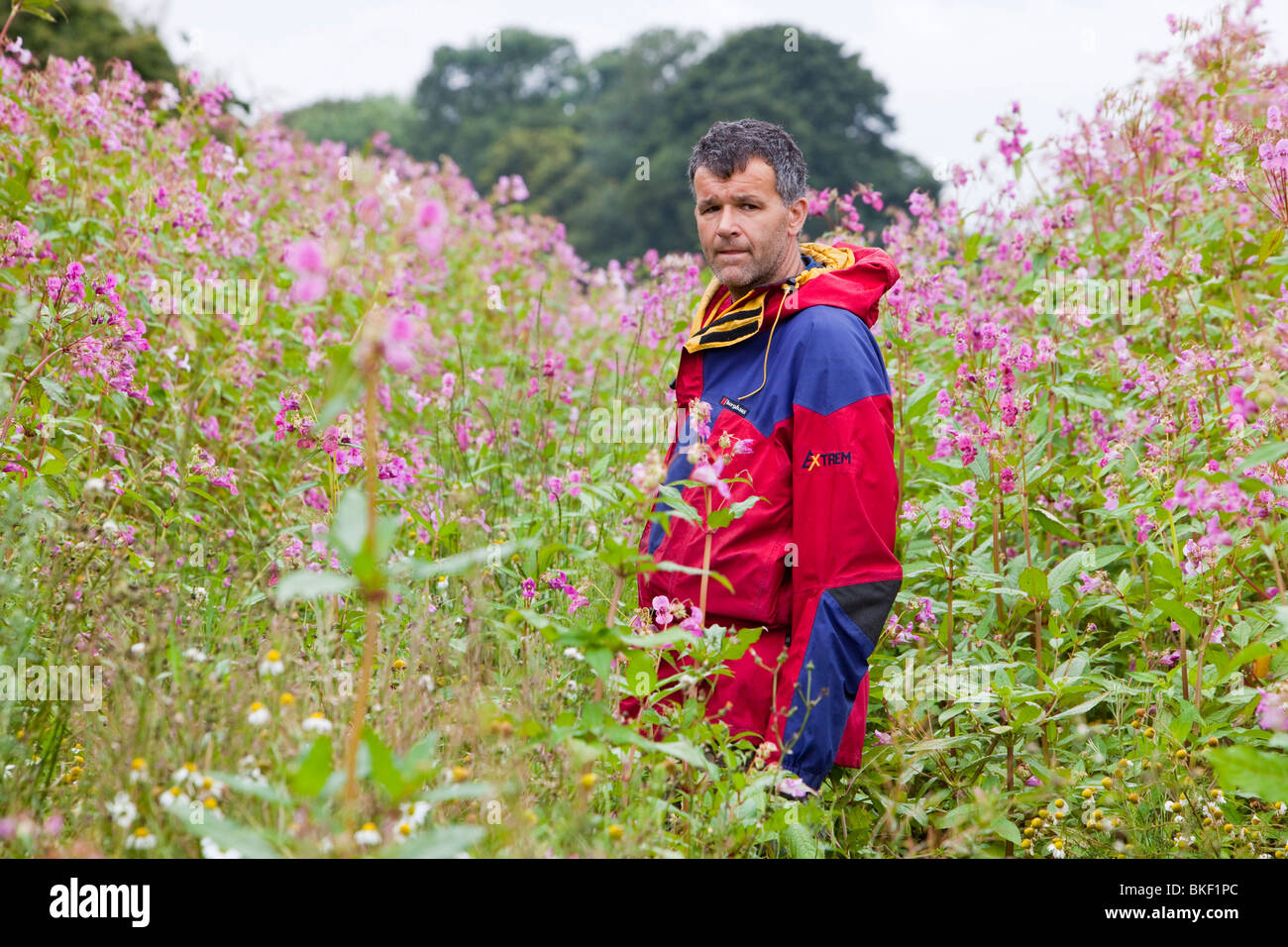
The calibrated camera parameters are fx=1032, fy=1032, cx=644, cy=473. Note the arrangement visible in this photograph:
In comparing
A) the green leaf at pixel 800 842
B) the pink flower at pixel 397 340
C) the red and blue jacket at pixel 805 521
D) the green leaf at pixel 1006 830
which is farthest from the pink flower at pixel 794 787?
the pink flower at pixel 397 340

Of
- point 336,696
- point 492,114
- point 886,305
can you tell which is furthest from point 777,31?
point 336,696

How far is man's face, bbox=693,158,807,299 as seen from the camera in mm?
2686

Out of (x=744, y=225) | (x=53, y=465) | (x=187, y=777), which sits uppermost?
(x=744, y=225)

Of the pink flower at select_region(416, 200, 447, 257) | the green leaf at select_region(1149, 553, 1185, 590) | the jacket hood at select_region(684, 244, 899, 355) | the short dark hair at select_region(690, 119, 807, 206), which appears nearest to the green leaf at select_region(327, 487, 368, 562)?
the pink flower at select_region(416, 200, 447, 257)

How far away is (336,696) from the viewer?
6.74ft

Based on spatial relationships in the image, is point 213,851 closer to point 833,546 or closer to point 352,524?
point 352,524

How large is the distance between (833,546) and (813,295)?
26.1 inches

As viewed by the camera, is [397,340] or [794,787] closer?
[397,340]

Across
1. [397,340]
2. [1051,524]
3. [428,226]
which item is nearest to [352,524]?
[397,340]

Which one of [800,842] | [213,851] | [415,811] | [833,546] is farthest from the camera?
[833,546]

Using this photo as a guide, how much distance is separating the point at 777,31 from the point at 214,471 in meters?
26.2

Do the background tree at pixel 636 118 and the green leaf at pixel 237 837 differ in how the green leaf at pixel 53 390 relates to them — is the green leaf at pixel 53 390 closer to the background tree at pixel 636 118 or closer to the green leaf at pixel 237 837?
the green leaf at pixel 237 837

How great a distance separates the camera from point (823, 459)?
8.03 feet
